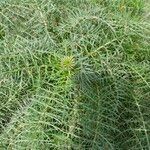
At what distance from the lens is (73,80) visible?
1555 millimetres

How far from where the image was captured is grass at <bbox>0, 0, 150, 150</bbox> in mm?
1522

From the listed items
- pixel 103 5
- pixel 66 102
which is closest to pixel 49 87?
pixel 66 102

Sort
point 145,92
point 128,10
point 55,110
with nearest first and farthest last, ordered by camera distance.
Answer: point 55,110, point 145,92, point 128,10

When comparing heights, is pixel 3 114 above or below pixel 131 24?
below

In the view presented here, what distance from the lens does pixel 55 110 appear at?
4.97ft

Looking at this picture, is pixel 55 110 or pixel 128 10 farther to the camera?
pixel 128 10

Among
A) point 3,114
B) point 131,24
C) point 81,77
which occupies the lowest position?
point 3,114

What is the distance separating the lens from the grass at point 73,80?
1.52m

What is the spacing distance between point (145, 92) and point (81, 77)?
21 cm

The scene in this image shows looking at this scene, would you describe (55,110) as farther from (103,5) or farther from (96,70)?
(103,5)

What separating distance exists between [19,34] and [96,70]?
270 millimetres

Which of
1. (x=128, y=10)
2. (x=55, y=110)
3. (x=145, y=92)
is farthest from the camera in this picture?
(x=128, y=10)

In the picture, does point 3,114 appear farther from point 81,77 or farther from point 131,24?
point 131,24

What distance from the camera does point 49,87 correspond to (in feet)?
5.12
